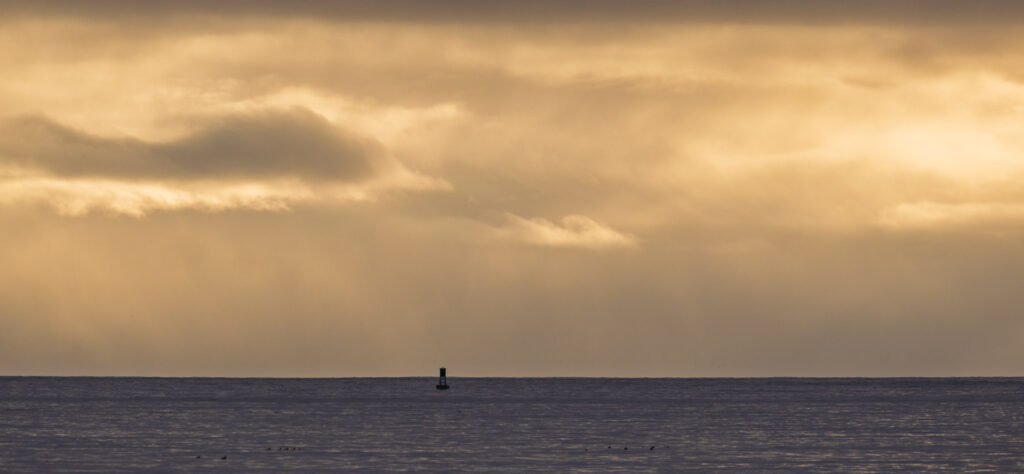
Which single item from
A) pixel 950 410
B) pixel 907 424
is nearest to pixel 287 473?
pixel 907 424

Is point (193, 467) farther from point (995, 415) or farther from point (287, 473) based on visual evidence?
point (995, 415)

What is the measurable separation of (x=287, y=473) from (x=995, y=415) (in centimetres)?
9931

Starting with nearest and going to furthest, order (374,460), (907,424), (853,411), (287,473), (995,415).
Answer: (287,473)
(374,460)
(907,424)
(995,415)
(853,411)

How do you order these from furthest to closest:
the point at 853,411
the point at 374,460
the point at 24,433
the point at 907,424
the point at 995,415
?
the point at 853,411 < the point at 995,415 < the point at 907,424 < the point at 24,433 < the point at 374,460

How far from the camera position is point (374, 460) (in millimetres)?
81062

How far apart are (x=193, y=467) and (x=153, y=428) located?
4208 centimetres

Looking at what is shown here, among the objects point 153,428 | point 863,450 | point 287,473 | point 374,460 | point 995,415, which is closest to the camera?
point 287,473

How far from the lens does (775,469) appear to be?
77000 mm

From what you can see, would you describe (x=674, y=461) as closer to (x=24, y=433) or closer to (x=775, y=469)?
(x=775, y=469)

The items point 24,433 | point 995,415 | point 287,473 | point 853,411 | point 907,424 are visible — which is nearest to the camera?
point 287,473

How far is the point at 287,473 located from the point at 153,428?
47.0 meters

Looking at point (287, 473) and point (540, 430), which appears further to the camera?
point (540, 430)

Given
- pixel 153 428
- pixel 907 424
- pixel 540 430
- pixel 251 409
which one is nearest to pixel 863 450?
pixel 540 430

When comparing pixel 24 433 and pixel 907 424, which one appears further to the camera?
pixel 907 424
